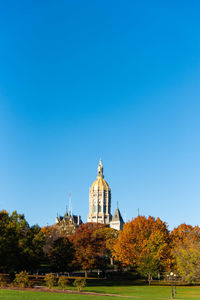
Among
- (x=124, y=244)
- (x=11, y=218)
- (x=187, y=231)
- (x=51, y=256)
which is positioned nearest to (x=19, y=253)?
(x=11, y=218)

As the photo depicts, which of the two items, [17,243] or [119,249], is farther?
[119,249]

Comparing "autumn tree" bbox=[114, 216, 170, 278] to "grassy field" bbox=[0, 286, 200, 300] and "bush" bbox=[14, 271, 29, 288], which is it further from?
"bush" bbox=[14, 271, 29, 288]

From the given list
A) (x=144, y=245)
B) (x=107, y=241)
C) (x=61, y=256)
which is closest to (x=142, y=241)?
(x=144, y=245)

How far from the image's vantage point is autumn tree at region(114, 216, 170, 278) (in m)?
55.3

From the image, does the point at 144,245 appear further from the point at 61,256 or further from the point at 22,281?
the point at 22,281

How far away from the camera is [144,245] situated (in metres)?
59.3

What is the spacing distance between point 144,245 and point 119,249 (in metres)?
5.29

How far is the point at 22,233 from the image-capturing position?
Answer: 49.4 meters

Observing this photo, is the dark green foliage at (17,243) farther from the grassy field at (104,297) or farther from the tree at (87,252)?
the grassy field at (104,297)

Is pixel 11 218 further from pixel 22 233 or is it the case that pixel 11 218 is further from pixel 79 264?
pixel 79 264

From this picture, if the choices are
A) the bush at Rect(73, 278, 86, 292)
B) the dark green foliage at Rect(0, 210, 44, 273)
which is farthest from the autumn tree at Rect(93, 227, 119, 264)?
the bush at Rect(73, 278, 86, 292)

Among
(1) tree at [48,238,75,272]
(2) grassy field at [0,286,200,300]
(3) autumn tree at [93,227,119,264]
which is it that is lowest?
(2) grassy field at [0,286,200,300]

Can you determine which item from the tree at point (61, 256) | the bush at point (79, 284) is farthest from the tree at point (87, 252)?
the bush at point (79, 284)

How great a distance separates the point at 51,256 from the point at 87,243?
909 cm
